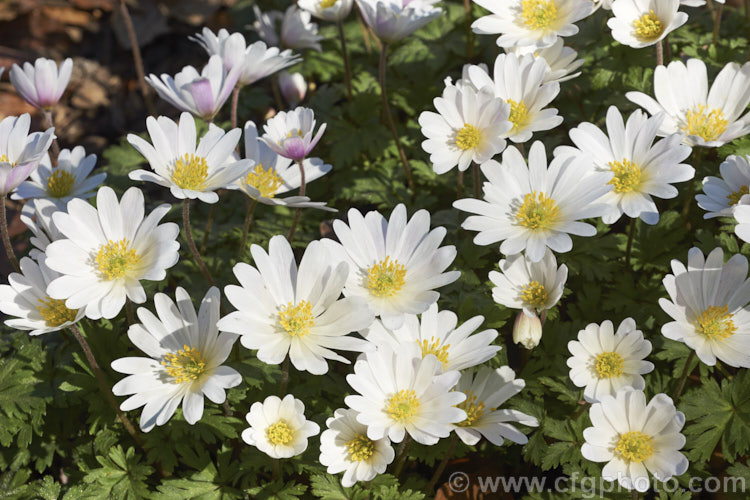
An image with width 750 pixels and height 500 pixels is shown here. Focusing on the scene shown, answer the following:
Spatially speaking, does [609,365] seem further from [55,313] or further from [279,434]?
[55,313]

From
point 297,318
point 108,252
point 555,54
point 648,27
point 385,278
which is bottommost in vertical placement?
point 108,252

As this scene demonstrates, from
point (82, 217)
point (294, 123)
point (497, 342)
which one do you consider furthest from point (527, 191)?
point (82, 217)

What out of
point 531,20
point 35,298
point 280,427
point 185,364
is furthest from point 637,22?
point 35,298

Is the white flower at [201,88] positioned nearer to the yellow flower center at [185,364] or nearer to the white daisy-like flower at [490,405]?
Result: the yellow flower center at [185,364]

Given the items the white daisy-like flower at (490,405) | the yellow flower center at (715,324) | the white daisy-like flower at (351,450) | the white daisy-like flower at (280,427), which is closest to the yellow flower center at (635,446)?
the white daisy-like flower at (490,405)

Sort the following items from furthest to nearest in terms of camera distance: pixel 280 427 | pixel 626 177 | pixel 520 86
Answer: pixel 520 86, pixel 626 177, pixel 280 427

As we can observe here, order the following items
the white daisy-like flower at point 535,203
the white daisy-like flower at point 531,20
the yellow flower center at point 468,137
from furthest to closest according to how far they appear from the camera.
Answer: the white daisy-like flower at point 531,20
the yellow flower center at point 468,137
the white daisy-like flower at point 535,203

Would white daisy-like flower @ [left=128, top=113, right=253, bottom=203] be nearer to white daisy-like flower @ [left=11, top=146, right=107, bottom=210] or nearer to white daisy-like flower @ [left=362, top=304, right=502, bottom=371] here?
white daisy-like flower @ [left=11, top=146, right=107, bottom=210]
